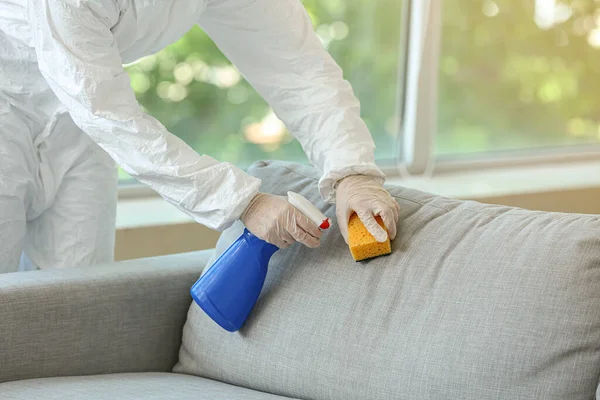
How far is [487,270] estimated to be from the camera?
1.34 meters

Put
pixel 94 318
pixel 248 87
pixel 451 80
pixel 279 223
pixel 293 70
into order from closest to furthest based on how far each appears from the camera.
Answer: pixel 279 223 → pixel 94 318 → pixel 293 70 → pixel 248 87 → pixel 451 80

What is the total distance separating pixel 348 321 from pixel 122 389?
0.41 m

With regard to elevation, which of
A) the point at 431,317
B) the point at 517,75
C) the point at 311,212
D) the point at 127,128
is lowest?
the point at 517,75

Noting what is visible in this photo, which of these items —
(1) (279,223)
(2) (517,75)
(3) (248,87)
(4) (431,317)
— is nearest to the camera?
(4) (431,317)

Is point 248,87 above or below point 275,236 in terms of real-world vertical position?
below

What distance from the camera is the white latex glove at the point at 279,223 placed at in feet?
4.74

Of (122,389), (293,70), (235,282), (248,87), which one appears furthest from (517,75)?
(122,389)

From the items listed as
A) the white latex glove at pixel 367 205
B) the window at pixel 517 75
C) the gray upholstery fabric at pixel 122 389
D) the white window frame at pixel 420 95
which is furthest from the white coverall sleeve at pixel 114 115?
the window at pixel 517 75

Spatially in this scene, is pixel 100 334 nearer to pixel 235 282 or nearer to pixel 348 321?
pixel 235 282

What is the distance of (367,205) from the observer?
4.83 ft

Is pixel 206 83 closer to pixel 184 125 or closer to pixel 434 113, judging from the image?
pixel 184 125

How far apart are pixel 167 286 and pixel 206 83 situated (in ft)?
3.71

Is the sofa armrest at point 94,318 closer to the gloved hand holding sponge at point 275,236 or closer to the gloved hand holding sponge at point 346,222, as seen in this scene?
the gloved hand holding sponge at point 275,236

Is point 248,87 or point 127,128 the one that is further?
point 248,87
